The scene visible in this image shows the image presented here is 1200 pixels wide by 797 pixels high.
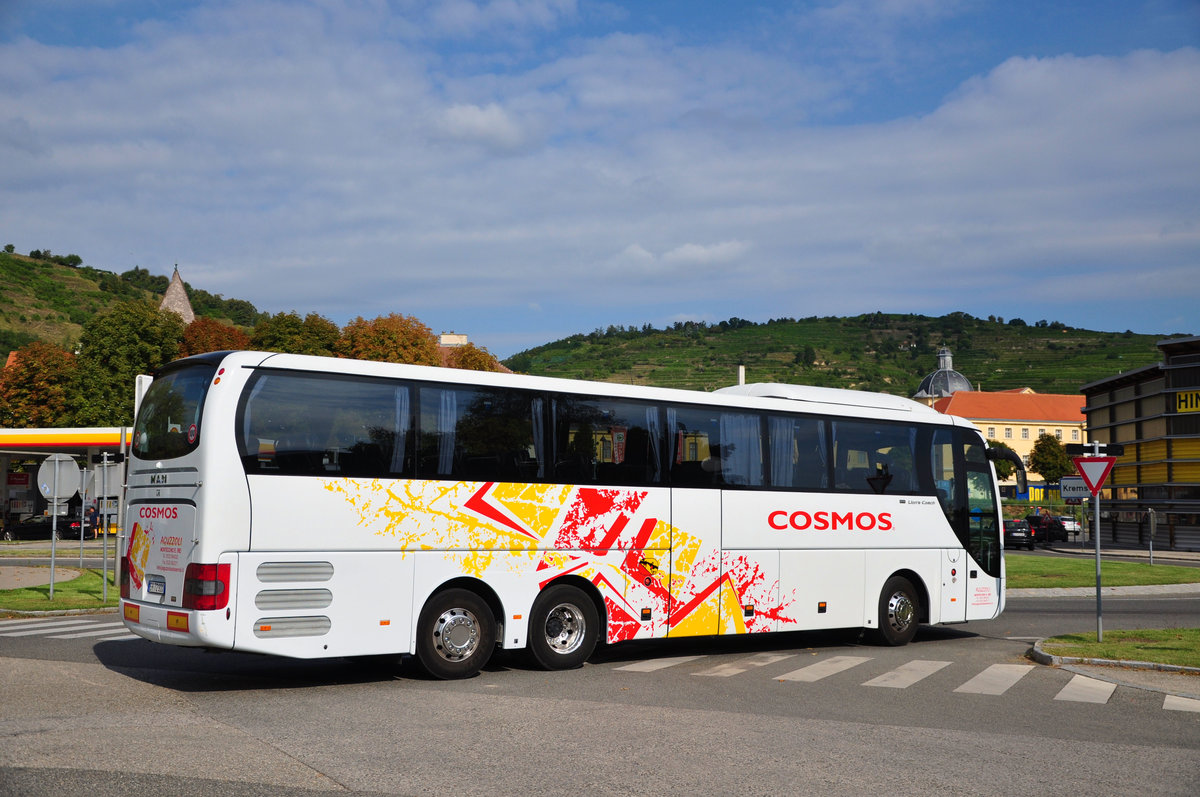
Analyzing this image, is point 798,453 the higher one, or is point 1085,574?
point 798,453

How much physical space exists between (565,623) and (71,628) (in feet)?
29.2

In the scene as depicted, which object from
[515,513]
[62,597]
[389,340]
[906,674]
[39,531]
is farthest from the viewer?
[389,340]

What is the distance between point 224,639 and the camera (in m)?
9.85

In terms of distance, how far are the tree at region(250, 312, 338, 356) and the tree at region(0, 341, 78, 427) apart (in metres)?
11.9

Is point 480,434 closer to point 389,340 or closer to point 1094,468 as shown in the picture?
point 1094,468

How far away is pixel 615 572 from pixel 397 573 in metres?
2.77

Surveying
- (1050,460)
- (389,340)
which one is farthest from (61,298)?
(1050,460)

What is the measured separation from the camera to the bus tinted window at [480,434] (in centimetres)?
1136

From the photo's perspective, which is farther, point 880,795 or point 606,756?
point 606,756

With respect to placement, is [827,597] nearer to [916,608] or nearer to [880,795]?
[916,608]

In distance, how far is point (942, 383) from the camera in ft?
502

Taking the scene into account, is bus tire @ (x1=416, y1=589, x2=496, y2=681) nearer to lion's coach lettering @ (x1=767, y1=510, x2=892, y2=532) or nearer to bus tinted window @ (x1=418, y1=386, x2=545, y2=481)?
bus tinted window @ (x1=418, y1=386, x2=545, y2=481)

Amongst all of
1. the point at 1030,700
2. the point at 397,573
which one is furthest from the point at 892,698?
the point at 397,573

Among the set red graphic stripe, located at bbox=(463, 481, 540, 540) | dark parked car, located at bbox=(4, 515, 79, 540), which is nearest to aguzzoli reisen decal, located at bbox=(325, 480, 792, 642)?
red graphic stripe, located at bbox=(463, 481, 540, 540)
